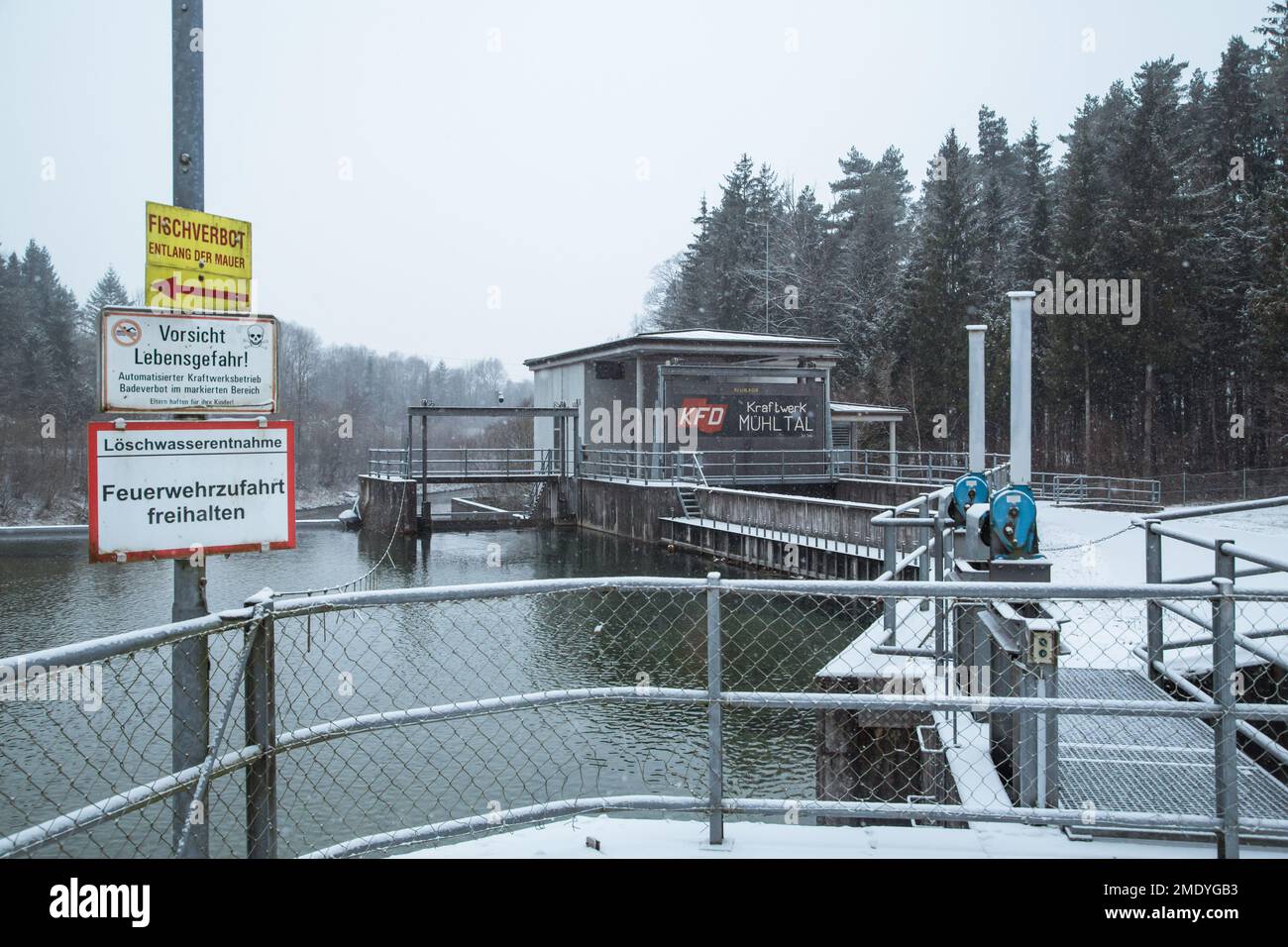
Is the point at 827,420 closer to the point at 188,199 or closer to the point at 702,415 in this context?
the point at 702,415

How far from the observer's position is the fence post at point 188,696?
388 cm

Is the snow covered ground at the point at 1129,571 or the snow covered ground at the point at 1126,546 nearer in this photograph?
the snow covered ground at the point at 1129,571

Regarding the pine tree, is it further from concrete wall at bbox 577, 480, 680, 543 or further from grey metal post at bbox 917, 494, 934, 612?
grey metal post at bbox 917, 494, 934, 612

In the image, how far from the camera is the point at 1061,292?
4022 centimetres

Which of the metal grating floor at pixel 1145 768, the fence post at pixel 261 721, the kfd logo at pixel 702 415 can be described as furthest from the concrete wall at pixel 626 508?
the fence post at pixel 261 721

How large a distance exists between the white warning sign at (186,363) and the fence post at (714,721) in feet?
6.76

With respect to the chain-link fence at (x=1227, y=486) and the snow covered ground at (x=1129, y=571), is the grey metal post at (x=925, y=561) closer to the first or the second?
the snow covered ground at (x=1129, y=571)

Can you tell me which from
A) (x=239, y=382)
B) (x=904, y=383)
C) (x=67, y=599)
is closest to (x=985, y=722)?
(x=239, y=382)

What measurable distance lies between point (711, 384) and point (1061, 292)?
635 inches

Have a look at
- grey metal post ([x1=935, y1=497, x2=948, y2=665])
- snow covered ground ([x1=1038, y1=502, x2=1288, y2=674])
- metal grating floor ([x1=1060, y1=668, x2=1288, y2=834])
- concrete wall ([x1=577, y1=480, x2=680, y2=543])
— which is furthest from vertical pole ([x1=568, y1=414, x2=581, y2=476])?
metal grating floor ([x1=1060, y1=668, x2=1288, y2=834])

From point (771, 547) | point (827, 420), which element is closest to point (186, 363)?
point (771, 547)

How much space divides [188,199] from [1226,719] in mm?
4564

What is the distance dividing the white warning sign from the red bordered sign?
0.32ft
